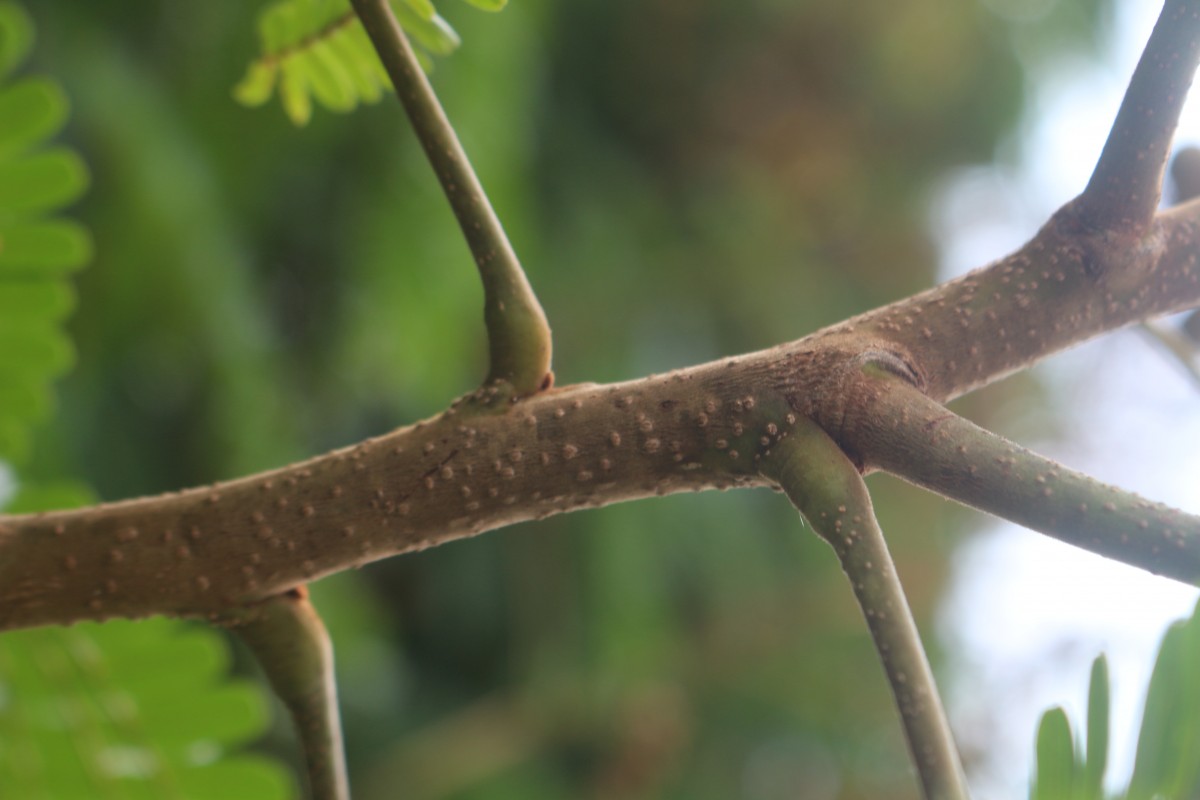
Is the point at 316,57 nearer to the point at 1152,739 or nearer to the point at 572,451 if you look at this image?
the point at 572,451

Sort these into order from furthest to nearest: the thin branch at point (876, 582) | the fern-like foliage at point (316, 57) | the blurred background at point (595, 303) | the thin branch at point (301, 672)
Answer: the blurred background at point (595, 303) < the fern-like foliage at point (316, 57) < the thin branch at point (301, 672) < the thin branch at point (876, 582)

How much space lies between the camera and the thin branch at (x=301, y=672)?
1.29ft

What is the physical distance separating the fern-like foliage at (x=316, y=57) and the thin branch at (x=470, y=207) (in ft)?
0.50

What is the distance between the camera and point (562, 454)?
14.3 inches

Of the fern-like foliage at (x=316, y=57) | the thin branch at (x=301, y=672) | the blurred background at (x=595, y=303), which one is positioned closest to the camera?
the thin branch at (x=301, y=672)

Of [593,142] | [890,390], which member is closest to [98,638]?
[890,390]

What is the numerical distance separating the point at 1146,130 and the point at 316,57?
0.44 metres

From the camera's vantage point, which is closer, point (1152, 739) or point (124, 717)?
point (1152, 739)

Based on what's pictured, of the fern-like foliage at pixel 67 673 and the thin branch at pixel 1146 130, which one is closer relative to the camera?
the thin branch at pixel 1146 130

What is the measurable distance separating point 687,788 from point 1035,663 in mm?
773

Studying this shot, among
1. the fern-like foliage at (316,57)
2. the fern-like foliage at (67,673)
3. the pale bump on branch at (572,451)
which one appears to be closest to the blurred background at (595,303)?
the fern-like foliage at (67,673)

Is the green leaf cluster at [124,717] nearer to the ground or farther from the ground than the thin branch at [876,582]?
farther from the ground

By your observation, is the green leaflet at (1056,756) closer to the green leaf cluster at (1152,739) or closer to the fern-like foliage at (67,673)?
the green leaf cluster at (1152,739)

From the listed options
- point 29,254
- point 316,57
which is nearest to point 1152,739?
point 316,57
